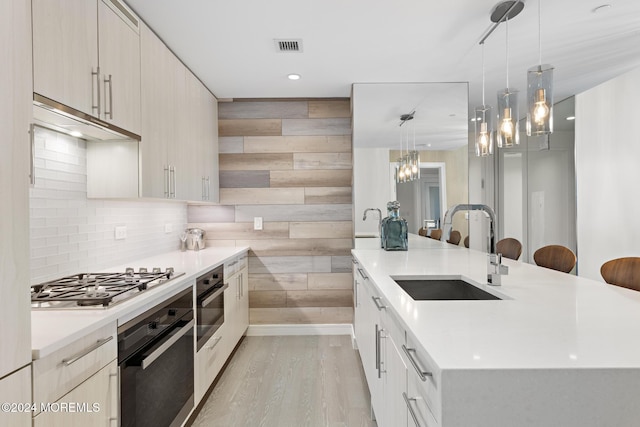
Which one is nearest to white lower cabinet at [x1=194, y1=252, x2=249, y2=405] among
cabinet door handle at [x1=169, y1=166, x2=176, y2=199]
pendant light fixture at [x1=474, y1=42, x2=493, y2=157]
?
cabinet door handle at [x1=169, y1=166, x2=176, y2=199]

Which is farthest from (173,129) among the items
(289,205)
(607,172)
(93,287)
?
(607,172)

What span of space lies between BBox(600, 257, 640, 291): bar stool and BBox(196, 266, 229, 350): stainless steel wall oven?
7.27ft

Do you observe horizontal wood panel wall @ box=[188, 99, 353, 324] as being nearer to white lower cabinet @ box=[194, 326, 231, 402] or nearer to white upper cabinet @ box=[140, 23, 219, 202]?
white upper cabinet @ box=[140, 23, 219, 202]

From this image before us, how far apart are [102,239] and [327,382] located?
187 cm

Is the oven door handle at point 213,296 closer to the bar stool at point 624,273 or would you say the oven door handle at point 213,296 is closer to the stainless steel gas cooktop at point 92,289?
the stainless steel gas cooktop at point 92,289

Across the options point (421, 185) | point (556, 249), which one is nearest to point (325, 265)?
point (421, 185)

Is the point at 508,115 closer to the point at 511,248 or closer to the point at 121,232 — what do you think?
the point at 511,248

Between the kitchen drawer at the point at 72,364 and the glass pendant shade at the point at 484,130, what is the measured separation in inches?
93.1

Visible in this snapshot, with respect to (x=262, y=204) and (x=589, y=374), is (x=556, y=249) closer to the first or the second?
(x=589, y=374)

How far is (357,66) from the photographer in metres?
2.94

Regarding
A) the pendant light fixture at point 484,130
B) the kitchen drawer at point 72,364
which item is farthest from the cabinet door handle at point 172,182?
the pendant light fixture at point 484,130

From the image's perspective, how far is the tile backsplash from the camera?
181cm

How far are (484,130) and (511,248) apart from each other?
0.96 m

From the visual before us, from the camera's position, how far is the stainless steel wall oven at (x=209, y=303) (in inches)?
88.4
